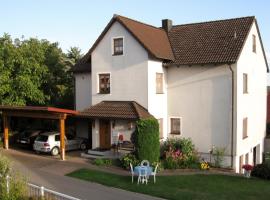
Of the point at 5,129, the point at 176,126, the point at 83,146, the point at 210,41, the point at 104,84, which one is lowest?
the point at 83,146

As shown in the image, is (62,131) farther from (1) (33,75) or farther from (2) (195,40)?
(2) (195,40)

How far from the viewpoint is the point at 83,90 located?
1126 inches

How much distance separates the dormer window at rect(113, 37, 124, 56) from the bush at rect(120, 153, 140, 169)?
23.5ft

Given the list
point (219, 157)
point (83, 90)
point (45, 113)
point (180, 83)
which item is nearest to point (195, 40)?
point (180, 83)

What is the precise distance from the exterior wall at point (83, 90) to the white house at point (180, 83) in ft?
6.51

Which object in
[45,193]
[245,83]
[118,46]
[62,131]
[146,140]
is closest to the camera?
[45,193]

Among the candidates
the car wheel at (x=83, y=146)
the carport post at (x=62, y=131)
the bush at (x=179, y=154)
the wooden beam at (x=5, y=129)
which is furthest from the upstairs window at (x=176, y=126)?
the wooden beam at (x=5, y=129)

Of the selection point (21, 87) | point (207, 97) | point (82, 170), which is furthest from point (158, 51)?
point (21, 87)

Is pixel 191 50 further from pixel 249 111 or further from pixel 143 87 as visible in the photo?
pixel 249 111

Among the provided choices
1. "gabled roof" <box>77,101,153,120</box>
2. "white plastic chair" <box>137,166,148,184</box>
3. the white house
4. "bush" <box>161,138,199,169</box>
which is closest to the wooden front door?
the white house

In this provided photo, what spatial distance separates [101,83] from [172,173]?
857cm

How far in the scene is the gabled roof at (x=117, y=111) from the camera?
22569 mm

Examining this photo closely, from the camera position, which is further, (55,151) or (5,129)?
(5,129)

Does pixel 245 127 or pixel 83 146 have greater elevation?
pixel 245 127
